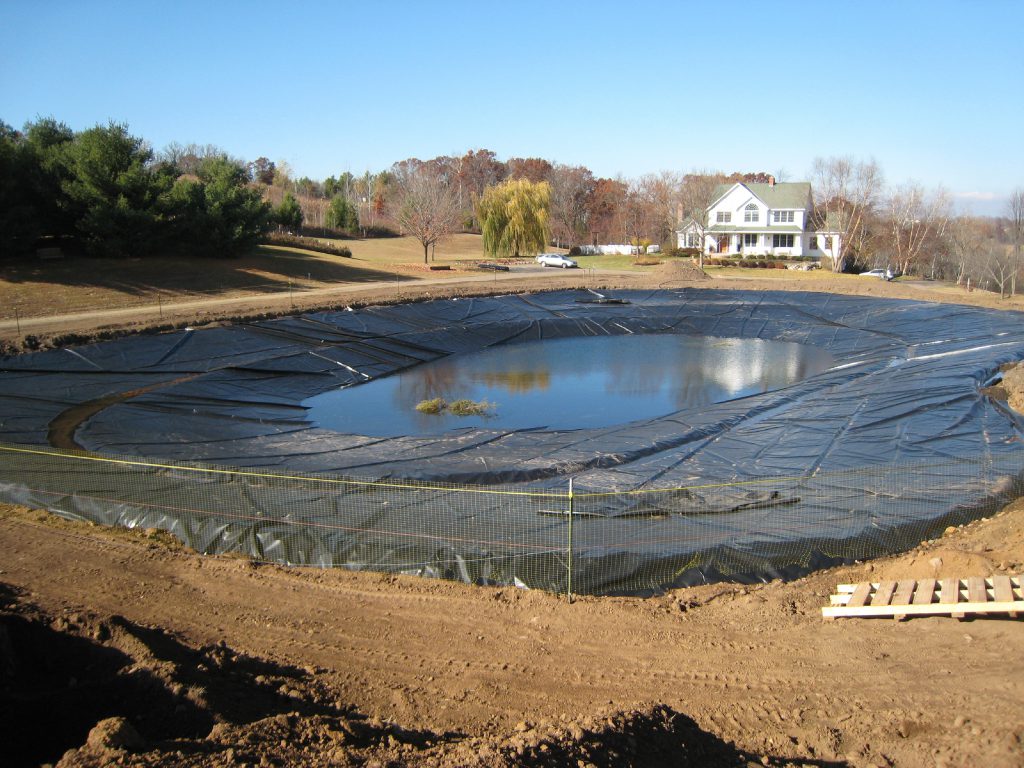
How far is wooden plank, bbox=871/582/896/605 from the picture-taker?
→ 6.90 metres

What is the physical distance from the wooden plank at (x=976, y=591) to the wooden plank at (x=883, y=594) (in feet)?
2.05

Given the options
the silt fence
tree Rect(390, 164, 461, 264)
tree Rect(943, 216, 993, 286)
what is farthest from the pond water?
tree Rect(390, 164, 461, 264)

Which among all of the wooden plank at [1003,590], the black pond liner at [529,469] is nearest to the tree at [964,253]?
the black pond liner at [529,469]

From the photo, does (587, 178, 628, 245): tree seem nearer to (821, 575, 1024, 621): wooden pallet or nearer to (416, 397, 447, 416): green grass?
(416, 397, 447, 416): green grass

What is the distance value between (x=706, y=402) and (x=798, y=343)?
392 inches

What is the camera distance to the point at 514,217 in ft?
175

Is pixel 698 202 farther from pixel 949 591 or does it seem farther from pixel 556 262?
pixel 949 591

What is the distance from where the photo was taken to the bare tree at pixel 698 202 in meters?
57.5

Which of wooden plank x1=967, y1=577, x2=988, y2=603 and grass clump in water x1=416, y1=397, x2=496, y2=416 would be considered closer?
wooden plank x1=967, y1=577, x2=988, y2=603

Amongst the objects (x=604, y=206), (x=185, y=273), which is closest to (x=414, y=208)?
(x=185, y=273)

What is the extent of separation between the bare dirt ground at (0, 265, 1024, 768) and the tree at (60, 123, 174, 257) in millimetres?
24813

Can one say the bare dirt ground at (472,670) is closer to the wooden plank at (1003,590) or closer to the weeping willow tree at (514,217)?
the wooden plank at (1003,590)

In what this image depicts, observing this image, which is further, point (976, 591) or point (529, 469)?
point (529, 469)

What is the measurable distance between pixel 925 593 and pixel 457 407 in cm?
1100
